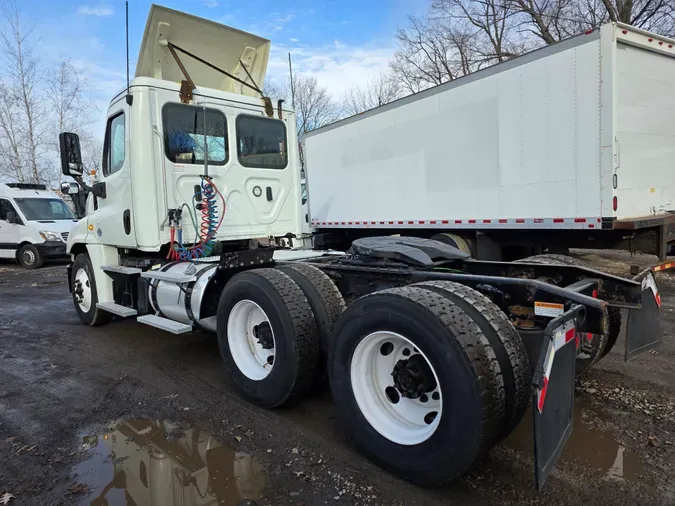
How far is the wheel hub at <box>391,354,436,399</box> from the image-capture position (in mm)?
2703

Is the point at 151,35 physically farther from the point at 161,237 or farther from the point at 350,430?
the point at 350,430

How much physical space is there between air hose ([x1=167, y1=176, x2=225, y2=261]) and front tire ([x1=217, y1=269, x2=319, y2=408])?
1.44 meters

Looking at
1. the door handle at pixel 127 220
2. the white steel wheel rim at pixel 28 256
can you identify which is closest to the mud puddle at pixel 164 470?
the door handle at pixel 127 220

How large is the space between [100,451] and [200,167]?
3167 millimetres

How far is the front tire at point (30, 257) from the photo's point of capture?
584 inches

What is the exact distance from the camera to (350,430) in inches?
117

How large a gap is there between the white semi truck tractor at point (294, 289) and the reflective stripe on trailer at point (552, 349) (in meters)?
0.02

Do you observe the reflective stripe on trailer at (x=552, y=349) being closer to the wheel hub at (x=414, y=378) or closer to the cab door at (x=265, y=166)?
the wheel hub at (x=414, y=378)

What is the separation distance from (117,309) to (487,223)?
19.4 feet

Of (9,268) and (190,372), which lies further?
(9,268)

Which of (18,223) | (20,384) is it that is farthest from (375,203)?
(18,223)

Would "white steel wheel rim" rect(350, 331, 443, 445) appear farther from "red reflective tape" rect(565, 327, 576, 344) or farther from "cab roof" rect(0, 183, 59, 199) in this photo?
"cab roof" rect(0, 183, 59, 199)

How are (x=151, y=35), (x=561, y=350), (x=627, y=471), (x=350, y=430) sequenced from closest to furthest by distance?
(x=561, y=350)
(x=627, y=471)
(x=350, y=430)
(x=151, y=35)

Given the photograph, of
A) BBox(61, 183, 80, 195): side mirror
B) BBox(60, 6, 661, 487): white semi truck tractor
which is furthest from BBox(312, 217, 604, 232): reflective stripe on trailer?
BBox(61, 183, 80, 195): side mirror
